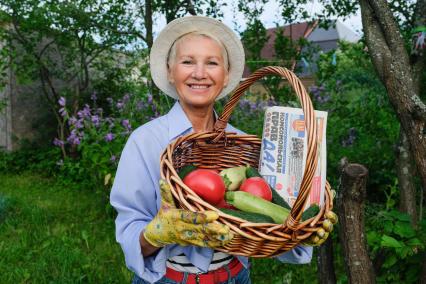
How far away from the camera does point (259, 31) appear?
5367 millimetres

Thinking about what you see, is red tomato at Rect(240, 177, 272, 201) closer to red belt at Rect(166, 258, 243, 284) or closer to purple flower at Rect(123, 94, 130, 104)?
red belt at Rect(166, 258, 243, 284)

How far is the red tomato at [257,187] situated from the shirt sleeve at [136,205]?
0.30 meters

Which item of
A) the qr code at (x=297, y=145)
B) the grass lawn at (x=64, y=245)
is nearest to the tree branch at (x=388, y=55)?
the qr code at (x=297, y=145)

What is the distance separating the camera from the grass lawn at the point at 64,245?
305 cm

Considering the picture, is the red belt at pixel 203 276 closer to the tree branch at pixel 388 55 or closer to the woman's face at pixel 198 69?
the woman's face at pixel 198 69

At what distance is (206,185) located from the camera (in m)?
1.28

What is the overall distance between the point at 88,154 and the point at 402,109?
10.6 ft

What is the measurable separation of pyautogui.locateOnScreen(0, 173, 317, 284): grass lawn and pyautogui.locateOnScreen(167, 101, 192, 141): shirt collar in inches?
63.4

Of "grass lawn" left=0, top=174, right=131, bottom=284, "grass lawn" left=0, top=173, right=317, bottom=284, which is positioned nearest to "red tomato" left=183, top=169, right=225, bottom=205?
"grass lawn" left=0, top=173, right=317, bottom=284

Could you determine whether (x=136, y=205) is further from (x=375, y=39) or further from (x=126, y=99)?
(x=126, y=99)

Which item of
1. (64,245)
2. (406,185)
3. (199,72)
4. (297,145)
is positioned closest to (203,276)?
(297,145)

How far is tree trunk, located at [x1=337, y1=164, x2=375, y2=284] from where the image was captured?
1.68 meters

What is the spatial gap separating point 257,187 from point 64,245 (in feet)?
8.65

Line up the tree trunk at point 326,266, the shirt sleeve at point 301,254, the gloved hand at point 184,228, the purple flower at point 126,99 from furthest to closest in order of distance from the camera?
1. the purple flower at point 126,99
2. the tree trunk at point 326,266
3. the shirt sleeve at point 301,254
4. the gloved hand at point 184,228
